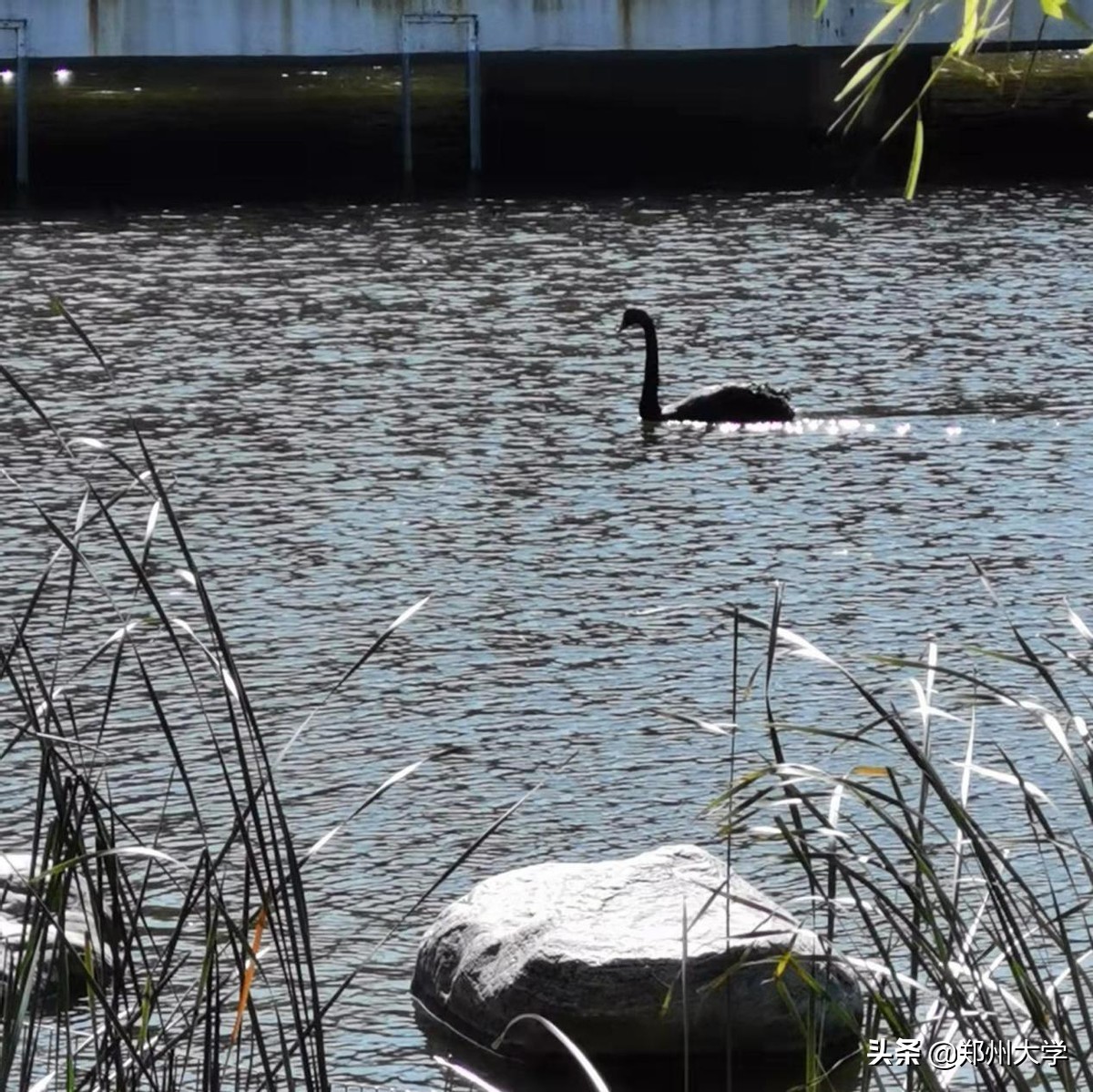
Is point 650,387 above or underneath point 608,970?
underneath

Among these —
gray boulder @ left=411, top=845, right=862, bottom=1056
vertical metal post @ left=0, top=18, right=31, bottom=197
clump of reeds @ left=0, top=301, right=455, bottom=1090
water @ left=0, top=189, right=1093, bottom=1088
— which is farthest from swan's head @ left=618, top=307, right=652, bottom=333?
vertical metal post @ left=0, top=18, right=31, bottom=197

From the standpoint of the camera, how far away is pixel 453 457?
18.1m

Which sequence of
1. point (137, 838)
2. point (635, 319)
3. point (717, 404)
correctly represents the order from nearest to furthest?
1. point (137, 838)
2. point (717, 404)
3. point (635, 319)

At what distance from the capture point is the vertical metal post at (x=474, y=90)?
37469 millimetres

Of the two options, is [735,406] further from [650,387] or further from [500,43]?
[500,43]

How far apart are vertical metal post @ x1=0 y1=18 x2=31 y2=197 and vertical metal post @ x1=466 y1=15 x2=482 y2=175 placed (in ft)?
20.4

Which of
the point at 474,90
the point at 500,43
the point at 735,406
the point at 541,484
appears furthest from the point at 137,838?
the point at 474,90

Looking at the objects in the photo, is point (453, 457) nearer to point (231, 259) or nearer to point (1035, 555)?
point (1035, 555)

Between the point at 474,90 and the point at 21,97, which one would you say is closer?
the point at 21,97

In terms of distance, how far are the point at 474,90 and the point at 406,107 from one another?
1.06 meters

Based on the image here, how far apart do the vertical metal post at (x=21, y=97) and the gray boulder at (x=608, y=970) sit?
30.3 meters

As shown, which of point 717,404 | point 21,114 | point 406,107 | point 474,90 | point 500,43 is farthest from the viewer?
point 406,107

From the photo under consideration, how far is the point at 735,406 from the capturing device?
1916 cm

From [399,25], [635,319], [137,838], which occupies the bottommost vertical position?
[635,319]
